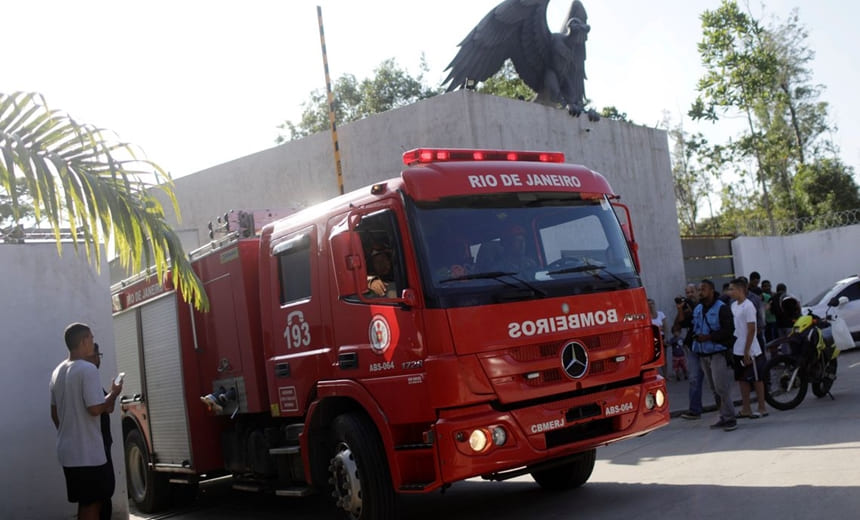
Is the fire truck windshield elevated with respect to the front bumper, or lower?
elevated

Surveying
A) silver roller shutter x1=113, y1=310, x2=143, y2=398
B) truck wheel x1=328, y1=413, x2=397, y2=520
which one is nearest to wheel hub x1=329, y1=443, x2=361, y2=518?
truck wheel x1=328, y1=413, x2=397, y2=520

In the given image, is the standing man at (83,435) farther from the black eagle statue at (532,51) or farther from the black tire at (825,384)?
the black eagle statue at (532,51)

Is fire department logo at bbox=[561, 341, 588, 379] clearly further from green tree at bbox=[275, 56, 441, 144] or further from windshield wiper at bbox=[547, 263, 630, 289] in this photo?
green tree at bbox=[275, 56, 441, 144]

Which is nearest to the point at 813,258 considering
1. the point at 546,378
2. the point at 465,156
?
the point at 465,156

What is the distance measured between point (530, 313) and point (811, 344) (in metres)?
6.97

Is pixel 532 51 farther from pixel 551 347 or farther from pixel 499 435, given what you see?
pixel 499 435

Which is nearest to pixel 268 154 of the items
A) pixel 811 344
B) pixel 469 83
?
pixel 469 83

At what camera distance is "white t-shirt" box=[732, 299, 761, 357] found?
35.4 feet

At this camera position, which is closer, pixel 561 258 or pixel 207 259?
pixel 561 258

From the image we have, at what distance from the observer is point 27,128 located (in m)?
6.33

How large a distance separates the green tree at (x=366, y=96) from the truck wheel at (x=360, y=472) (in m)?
38.1

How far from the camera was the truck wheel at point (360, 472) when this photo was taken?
638 centimetres

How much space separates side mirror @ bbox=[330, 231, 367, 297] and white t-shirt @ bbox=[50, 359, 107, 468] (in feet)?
6.92

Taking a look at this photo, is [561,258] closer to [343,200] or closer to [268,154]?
[343,200]
